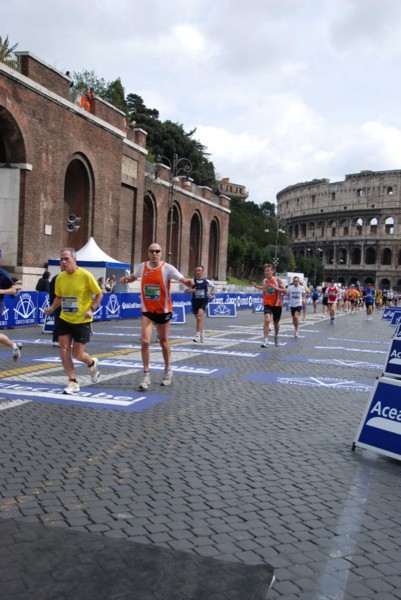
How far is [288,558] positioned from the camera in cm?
353

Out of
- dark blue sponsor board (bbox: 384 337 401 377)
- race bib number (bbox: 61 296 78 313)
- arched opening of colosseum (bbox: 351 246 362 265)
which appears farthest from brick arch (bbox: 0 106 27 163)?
arched opening of colosseum (bbox: 351 246 362 265)

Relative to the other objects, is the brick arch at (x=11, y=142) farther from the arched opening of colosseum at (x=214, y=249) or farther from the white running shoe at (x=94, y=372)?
the arched opening of colosseum at (x=214, y=249)

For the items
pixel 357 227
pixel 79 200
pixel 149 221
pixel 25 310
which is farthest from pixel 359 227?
pixel 25 310

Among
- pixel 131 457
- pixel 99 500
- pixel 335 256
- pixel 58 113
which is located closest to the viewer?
pixel 99 500

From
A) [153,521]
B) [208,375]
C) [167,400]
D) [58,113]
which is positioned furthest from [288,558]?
[58,113]

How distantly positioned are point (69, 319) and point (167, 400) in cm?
155

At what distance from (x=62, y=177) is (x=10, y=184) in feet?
9.76

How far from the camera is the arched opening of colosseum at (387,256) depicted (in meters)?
120

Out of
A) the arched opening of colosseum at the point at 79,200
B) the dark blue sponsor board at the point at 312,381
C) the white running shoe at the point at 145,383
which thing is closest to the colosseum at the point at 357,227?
the arched opening of colosseum at the point at 79,200

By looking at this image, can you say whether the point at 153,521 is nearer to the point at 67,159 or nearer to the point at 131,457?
the point at 131,457

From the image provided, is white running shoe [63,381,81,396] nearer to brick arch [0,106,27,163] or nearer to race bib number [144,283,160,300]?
race bib number [144,283,160,300]

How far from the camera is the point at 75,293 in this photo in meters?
7.85

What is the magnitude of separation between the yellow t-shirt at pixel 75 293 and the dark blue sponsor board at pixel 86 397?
937mm

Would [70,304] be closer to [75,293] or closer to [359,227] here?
[75,293]
